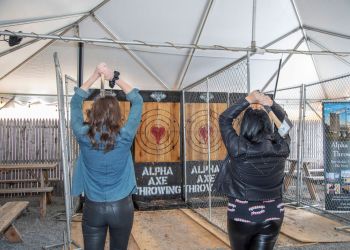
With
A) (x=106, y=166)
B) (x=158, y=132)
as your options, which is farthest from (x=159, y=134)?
(x=106, y=166)

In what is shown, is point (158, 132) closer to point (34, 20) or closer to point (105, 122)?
point (34, 20)

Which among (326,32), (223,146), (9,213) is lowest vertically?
(9,213)

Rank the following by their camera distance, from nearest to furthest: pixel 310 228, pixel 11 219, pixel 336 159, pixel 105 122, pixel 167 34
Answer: pixel 105 122
pixel 11 219
pixel 310 228
pixel 336 159
pixel 167 34

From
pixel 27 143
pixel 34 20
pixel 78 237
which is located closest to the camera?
pixel 78 237

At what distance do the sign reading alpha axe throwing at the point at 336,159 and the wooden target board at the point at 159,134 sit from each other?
264 cm

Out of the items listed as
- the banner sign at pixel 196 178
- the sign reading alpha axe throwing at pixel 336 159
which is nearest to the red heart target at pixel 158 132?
the banner sign at pixel 196 178

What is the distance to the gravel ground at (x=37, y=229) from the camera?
196 inches

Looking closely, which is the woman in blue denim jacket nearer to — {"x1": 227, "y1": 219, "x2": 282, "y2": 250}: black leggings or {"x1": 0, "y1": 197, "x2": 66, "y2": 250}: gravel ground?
{"x1": 227, "y1": 219, "x2": 282, "y2": 250}: black leggings

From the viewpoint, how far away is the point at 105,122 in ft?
7.54

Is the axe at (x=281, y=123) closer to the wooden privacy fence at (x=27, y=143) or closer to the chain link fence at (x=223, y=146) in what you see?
the chain link fence at (x=223, y=146)

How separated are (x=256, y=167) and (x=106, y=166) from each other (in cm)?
94

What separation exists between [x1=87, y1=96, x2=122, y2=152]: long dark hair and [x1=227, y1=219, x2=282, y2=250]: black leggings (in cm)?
93

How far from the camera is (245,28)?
732 cm

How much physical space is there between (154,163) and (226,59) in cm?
300
